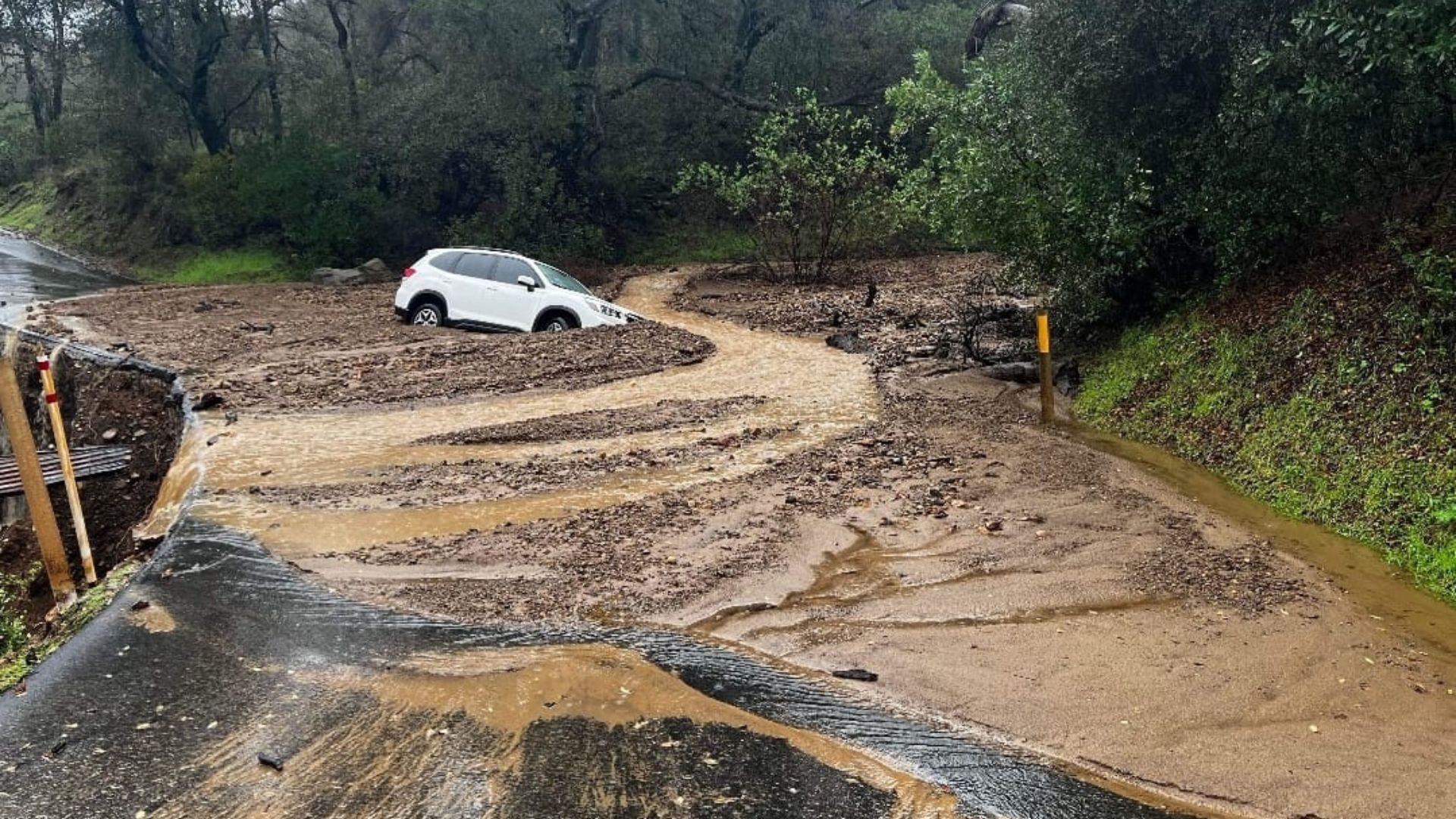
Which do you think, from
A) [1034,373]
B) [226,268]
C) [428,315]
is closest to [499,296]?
[428,315]

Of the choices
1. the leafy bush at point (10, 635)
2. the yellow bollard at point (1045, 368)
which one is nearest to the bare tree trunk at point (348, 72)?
the yellow bollard at point (1045, 368)

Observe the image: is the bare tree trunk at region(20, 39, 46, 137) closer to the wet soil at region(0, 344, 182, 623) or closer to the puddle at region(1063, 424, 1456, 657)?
the wet soil at region(0, 344, 182, 623)

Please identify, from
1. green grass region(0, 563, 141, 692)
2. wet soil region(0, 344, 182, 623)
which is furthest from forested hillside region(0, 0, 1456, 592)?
wet soil region(0, 344, 182, 623)

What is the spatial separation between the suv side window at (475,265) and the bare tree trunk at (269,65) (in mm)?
18695

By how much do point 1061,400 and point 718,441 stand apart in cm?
452

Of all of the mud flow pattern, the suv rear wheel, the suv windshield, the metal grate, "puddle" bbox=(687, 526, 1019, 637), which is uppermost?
the suv windshield

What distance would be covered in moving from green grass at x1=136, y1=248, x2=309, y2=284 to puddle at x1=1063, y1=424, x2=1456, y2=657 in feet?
86.5

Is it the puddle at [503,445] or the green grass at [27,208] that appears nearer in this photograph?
the puddle at [503,445]

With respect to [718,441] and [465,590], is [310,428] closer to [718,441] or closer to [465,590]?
[718,441]

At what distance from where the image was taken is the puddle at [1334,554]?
630 cm

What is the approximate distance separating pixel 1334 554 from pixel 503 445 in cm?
754

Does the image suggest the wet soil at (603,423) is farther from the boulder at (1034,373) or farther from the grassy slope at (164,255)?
the grassy slope at (164,255)

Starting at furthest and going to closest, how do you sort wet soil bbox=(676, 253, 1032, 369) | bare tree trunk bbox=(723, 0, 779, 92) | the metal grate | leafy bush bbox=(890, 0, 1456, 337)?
bare tree trunk bbox=(723, 0, 779, 92) < wet soil bbox=(676, 253, 1032, 369) < the metal grate < leafy bush bbox=(890, 0, 1456, 337)

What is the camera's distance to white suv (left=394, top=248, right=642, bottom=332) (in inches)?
693
